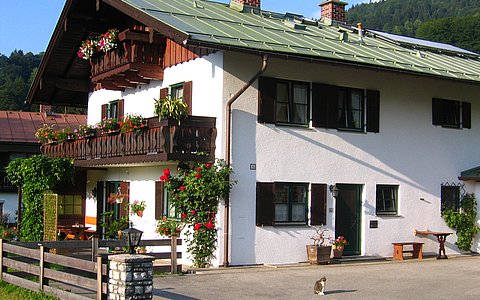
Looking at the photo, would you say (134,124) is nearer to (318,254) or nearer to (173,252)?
(173,252)

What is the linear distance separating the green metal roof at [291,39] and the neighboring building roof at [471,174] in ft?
9.88

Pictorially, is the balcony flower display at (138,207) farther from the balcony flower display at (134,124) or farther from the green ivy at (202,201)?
the green ivy at (202,201)

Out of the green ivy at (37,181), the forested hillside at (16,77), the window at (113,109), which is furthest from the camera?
the forested hillside at (16,77)

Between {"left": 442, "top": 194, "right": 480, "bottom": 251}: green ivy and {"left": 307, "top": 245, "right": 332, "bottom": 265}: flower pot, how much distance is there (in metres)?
5.05

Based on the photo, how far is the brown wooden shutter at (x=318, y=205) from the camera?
60.5ft

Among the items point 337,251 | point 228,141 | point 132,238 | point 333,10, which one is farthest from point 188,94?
point 333,10

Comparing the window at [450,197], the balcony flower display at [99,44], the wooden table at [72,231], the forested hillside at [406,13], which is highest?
the forested hillside at [406,13]

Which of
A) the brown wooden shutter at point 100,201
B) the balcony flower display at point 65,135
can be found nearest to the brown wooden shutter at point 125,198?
the brown wooden shutter at point 100,201

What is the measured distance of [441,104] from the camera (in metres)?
21.6

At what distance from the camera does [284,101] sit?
18297 millimetres

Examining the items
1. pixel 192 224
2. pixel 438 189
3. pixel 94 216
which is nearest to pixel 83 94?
pixel 94 216

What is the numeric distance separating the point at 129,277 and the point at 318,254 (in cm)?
839

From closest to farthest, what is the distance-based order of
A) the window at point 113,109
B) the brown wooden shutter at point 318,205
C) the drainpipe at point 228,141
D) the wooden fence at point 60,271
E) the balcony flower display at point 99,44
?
the wooden fence at point 60,271, the drainpipe at point 228,141, the brown wooden shutter at point 318,205, the balcony flower display at point 99,44, the window at point 113,109

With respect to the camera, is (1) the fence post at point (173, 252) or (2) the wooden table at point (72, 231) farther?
(2) the wooden table at point (72, 231)
